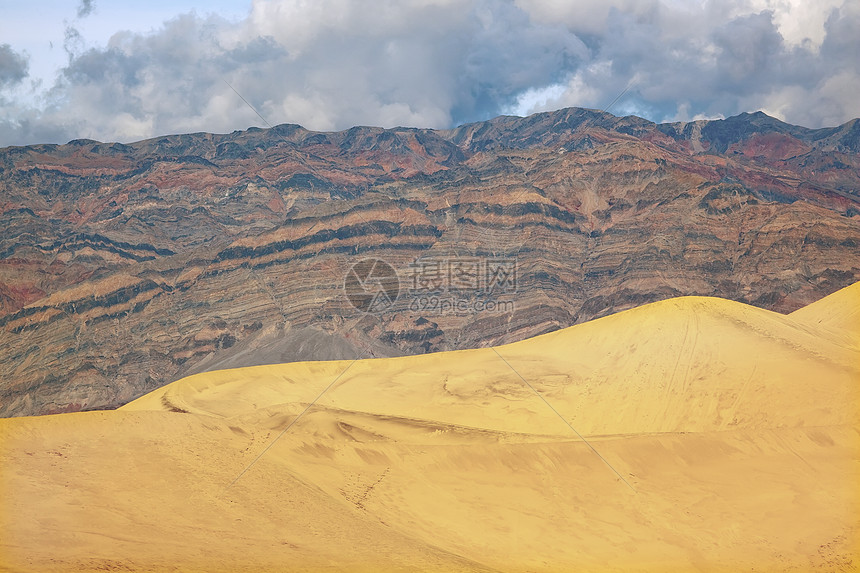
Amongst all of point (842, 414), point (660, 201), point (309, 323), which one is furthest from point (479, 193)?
point (842, 414)

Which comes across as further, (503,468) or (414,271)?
(414,271)

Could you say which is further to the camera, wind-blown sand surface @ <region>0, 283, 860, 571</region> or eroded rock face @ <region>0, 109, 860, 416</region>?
eroded rock face @ <region>0, 109, 860, 416</region>

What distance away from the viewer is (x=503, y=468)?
3198 cm

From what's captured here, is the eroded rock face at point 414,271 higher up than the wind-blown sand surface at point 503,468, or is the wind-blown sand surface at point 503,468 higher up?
the eroded rock face at point 414,271

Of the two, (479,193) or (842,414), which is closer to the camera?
(842,414)

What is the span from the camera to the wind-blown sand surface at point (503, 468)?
69.2ft

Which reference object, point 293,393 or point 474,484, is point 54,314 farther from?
point 474,484

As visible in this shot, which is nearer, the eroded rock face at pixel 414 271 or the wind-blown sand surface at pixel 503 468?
the wind-blown sand surface at pixel 503 468

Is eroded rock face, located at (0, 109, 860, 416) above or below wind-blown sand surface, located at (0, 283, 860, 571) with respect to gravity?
above

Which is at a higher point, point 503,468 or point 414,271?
point 414,271

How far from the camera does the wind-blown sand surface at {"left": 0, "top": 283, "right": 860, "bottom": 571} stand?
21.1 metres

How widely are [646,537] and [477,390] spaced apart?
2054 centimetres

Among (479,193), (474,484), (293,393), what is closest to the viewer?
(474,484)

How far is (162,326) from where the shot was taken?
10712cm
